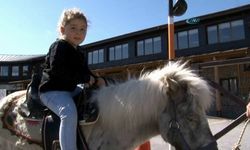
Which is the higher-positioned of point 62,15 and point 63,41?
point 62,15

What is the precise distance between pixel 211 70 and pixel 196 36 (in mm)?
4677

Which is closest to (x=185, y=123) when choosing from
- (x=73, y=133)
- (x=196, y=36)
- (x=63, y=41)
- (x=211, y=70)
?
(x=73, y=133)

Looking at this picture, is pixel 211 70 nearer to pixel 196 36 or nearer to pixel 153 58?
pixel 196 36

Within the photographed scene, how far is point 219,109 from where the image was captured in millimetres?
22688

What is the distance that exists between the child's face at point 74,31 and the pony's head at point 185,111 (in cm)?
84

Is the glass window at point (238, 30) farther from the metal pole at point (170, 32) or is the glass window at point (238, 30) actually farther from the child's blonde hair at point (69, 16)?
the child's blonde hair at point (69, 16)

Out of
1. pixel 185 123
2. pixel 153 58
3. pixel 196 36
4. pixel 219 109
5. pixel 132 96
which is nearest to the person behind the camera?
pixel 185 123

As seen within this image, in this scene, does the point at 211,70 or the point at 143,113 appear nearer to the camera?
the point at 143,113

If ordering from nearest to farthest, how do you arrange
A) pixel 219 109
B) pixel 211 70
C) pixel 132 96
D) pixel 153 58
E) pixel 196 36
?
1. pixel 132 96
2. pixel 219 109
3. pixel 211 70
4. pixel 196 36
5. pixel 153 58

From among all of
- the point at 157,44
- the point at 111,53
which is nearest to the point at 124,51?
the point at 111,53

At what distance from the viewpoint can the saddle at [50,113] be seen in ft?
9.60

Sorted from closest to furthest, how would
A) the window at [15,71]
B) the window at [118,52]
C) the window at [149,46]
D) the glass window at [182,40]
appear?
the glass window at [182,40] → the window at [149,46] → the window at [118,52] → the window at [15,71]

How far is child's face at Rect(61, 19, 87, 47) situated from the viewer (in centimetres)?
326

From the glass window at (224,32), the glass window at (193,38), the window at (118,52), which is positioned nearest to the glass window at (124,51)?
the window at (118,52)
